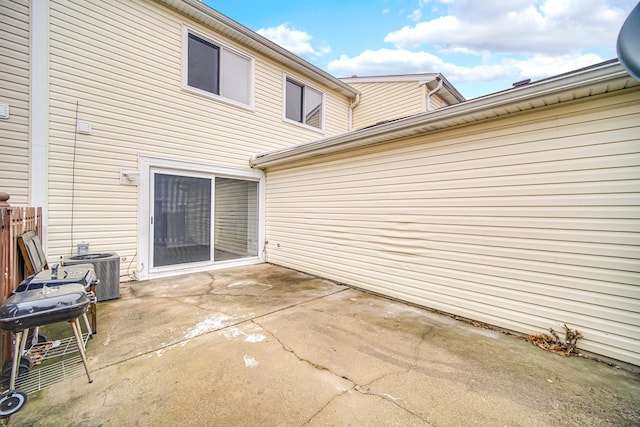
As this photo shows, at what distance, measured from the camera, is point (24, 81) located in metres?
3.82

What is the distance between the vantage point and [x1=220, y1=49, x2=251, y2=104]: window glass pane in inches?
233

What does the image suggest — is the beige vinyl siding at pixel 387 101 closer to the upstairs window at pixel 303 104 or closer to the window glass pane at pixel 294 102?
the upstairs window at pixel 303 104

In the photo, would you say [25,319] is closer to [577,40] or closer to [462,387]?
[462,387]

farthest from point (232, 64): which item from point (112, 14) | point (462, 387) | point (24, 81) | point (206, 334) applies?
point (462, 387)

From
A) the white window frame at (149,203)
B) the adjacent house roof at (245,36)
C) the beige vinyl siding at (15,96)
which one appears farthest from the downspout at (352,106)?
the beige vinyl siding at (15,96)

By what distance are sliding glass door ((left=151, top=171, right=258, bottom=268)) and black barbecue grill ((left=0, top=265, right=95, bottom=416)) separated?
9.62 ft

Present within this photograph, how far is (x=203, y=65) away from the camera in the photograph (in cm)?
564

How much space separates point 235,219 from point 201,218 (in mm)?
864

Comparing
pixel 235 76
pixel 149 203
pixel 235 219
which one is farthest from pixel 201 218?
pixel 235 76

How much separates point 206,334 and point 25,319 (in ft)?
4.79

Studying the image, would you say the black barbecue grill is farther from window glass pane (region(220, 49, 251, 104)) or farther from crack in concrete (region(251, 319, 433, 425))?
window glass pane (region(220, 49, 251, 104))

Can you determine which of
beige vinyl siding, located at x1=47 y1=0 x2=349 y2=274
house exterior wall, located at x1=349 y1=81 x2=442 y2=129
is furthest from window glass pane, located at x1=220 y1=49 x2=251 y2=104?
house exterior wall, located at x1=349 y1=81 x2=442 y2=129

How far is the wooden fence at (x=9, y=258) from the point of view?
2047mm

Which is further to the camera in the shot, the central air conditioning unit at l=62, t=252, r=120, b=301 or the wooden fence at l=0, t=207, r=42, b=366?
the central air conditioning unit at l=62, t=252, r=120, b=301
